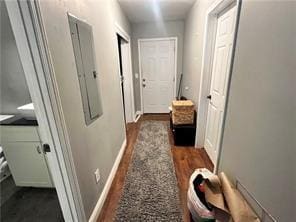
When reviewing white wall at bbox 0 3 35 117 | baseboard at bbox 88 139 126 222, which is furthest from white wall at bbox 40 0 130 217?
white wall at bbox 0 3 35 117

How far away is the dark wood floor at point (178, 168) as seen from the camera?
1.56 m

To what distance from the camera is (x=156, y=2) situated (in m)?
2.63

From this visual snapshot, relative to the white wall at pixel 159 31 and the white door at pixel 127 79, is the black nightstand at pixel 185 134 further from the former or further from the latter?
the white wall at pixel 159 31

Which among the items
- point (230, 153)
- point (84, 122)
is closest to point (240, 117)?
point (230, 153)

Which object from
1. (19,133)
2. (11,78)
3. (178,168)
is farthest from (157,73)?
(19,133)

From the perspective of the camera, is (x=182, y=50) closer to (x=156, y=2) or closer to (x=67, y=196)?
(x=156, y=2)

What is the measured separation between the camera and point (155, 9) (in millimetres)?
2975

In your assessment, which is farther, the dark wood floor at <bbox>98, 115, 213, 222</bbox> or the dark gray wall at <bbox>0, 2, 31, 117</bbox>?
the dark gray wall at <bbox>0, 2, 31, 117</bbox>

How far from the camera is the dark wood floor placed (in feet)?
5.12

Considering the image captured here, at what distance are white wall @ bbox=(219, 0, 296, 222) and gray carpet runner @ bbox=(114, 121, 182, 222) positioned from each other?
2.56ft

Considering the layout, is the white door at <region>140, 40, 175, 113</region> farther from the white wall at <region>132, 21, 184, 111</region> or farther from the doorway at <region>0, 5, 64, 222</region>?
the doorway at <region>0, 5, 64, 222</region>

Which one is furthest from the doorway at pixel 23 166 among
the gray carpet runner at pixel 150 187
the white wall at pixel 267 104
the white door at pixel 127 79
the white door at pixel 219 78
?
the white door at pixel 127 79

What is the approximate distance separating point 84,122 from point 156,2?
8.19 feet

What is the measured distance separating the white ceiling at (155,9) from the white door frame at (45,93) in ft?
7.02
